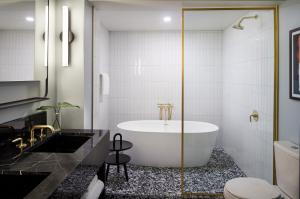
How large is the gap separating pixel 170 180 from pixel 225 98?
1.34 meters

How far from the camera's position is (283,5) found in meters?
2.66

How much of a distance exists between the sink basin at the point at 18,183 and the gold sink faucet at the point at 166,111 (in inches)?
134

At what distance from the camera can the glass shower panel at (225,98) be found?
2959 millimetres

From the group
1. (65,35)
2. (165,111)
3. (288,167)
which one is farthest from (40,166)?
(165,111)

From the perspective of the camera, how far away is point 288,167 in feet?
6.86

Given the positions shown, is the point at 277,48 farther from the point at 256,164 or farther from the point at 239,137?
the point at 256,164

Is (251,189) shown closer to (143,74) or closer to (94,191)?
(94,191)

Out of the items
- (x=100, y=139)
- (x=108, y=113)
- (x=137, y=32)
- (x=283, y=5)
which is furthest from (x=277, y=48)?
(x=108, y=113)

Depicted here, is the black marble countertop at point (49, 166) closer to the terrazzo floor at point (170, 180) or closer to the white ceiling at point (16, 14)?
the white ceiling at point (16, 14)

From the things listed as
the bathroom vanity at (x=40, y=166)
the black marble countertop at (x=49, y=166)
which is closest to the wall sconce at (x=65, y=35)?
the bathroom vanity at (x=40, y=166)

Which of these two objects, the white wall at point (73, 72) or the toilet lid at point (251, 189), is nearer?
the toilet lid at point (251, 189)

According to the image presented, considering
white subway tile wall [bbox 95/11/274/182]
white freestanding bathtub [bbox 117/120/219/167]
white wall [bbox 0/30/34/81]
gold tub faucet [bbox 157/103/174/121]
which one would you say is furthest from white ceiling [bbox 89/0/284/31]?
gold tub faucet [bbox 157/103/174/121]

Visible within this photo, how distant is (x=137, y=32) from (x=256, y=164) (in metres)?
3.11

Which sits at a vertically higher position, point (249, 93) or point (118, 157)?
point (249, 93)
